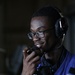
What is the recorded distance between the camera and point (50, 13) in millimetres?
2133

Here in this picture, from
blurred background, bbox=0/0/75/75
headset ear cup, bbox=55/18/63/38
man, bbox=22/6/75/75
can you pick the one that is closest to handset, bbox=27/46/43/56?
man, bbox=22/6/75/75

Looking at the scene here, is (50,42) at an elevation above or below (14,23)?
above

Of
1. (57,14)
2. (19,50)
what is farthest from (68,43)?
(57,14)

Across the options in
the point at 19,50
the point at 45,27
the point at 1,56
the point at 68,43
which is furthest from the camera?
the point at 1,56

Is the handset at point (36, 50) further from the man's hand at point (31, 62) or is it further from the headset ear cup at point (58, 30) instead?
the headset ear cup at point (58, 30)

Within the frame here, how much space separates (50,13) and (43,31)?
0.12 metres

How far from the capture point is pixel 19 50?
598cm

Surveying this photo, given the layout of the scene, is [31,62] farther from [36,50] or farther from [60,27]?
[60,27]

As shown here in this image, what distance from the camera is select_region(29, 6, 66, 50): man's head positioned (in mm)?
2076

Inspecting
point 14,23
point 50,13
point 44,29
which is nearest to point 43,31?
point 44,29

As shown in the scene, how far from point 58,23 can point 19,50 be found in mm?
3860

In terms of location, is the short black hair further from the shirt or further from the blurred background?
the blurred background

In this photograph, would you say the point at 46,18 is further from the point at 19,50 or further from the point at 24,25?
the point at 24,25

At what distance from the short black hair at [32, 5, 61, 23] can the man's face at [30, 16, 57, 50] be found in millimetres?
25
